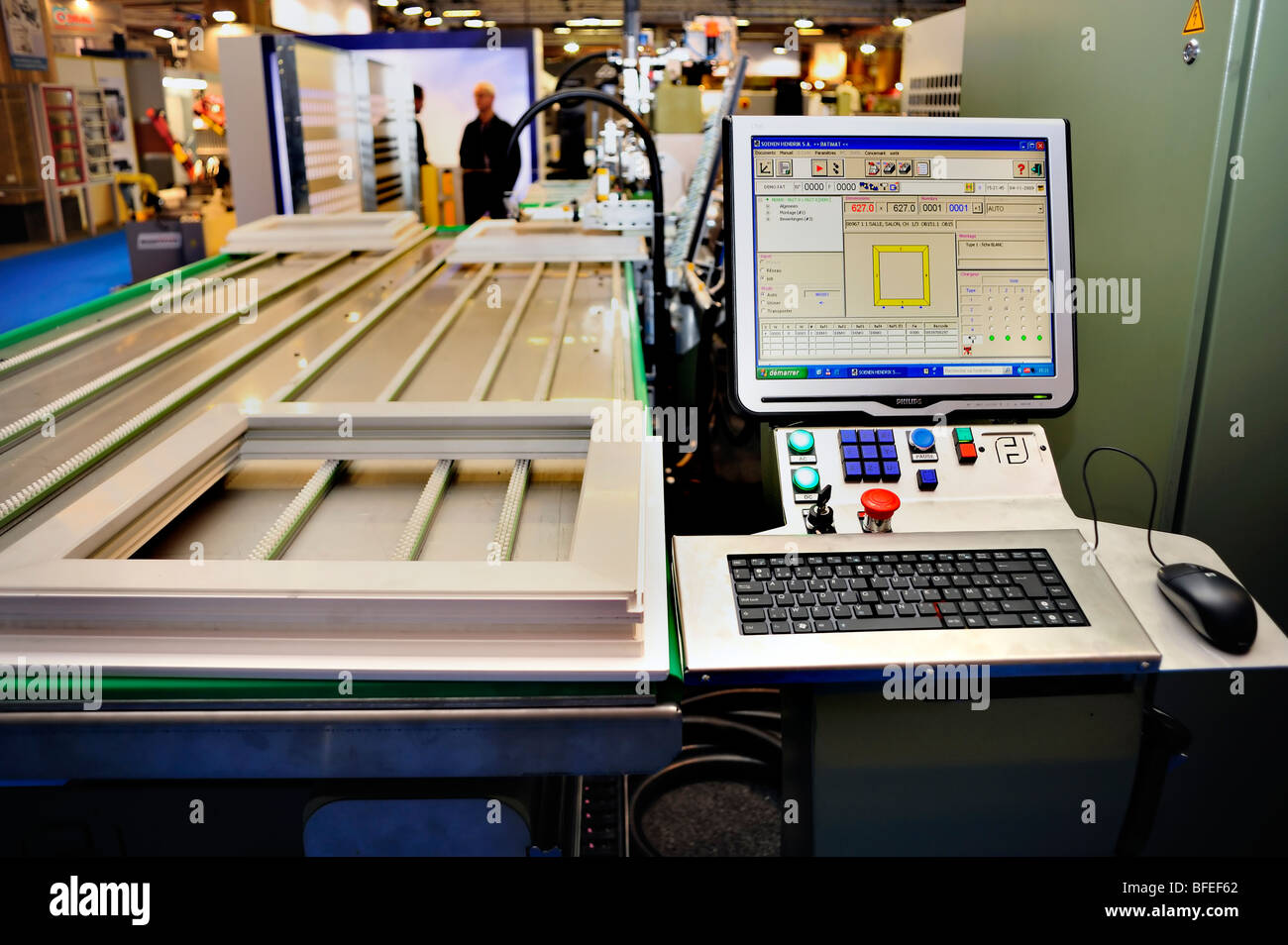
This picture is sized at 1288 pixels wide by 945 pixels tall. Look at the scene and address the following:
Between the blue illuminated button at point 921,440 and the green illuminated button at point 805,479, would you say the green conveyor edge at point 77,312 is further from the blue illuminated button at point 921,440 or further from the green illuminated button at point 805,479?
the blue illuminated button at point 921,440

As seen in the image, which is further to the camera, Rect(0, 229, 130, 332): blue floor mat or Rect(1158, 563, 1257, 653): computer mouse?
Rect(0, 229, 130, 332): blue floor mat

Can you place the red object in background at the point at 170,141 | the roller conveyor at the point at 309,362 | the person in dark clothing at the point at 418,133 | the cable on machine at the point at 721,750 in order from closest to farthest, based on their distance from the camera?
the roller conveyor at the point at 309,362
the cable on machine at the point at 721,750
the person in dark clothing at the point at 418,133
the red object in background at the point at 170,141

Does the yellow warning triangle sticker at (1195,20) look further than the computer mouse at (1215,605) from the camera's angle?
Yes

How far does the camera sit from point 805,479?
1294mm

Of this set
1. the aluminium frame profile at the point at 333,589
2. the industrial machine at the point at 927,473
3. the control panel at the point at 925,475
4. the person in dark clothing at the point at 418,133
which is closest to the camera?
the aluminium frame profile at the point at 333,589

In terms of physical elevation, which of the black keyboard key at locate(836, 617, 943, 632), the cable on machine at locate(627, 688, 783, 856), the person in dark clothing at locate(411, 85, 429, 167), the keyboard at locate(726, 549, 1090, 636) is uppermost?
the person in dark clothing at locate(411, 85, 429, 167)

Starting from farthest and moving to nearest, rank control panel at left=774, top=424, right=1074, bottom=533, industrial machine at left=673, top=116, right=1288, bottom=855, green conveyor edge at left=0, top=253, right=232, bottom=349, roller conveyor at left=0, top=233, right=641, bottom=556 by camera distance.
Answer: green conveyor edge at left=0, top=253, right=232, bottom=349
roller conveyor at left=0, top=233, right=641, bottom=556
control panel at left=774, top=424, right=1074, bottom=533
industrial machine at left=673, top=116, right=1288, bottom=855

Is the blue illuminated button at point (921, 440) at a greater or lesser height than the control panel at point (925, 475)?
greater

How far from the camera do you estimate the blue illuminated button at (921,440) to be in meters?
1.34

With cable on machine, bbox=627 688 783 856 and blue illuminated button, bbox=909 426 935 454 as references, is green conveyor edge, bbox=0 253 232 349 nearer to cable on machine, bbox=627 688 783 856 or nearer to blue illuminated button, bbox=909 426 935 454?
cable on machine, bbox=627 688 783 856

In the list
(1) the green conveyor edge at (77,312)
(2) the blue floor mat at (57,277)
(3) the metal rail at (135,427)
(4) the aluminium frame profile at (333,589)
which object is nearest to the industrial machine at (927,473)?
(4) the aluminium frame profile at (333,589)

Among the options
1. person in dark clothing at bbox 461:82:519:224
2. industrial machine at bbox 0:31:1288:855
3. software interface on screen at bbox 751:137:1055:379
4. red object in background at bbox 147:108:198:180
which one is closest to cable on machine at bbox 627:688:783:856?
industrial machine at bbox 0:31:1288:855

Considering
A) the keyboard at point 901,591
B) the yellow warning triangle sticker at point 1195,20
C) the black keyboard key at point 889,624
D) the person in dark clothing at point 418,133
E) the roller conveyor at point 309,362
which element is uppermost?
the person in dark clothing at point 418,133

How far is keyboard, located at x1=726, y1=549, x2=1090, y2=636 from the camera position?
1.08 metres
